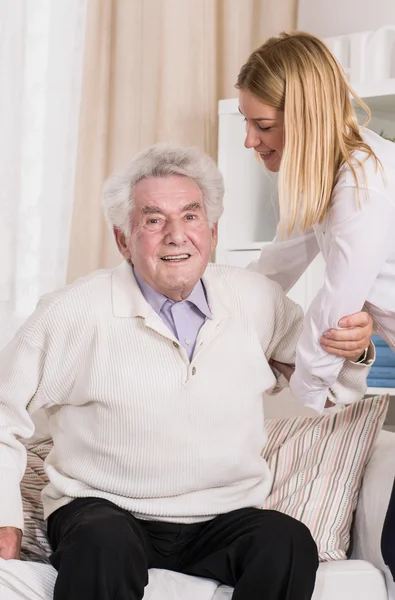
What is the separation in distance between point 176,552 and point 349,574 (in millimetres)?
329

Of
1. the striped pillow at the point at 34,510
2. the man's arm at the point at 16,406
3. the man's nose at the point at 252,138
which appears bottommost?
the striped pillow at the point at 34,510

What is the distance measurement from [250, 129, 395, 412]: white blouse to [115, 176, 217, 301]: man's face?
233 millimetres

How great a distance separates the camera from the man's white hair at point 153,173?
1.73 meters

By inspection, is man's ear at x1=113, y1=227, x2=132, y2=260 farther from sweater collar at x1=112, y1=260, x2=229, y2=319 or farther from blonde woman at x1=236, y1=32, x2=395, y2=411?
blonde woman at x1=236, y1=32, x2=395, y2=411

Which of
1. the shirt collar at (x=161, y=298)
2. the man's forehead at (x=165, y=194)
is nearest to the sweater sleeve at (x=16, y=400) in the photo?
the shirt collar at (x=161, y=298)

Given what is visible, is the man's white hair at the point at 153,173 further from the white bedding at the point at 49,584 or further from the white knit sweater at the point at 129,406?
the white bedding at the point at 49,584

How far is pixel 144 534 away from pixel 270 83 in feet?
2.77

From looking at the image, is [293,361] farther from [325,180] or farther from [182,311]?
[325,180]

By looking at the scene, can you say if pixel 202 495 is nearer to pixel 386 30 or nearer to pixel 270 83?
pixel 270 83

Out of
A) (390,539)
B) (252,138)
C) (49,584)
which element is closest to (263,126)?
(252,138)

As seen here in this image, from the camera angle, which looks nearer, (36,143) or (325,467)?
(325,467)

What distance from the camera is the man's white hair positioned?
173 cm

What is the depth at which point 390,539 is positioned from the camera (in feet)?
5.30

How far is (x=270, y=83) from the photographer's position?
1.65 m
